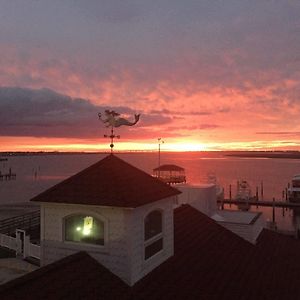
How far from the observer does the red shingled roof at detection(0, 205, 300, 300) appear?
8117 millimetres

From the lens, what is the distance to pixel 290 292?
469 inches

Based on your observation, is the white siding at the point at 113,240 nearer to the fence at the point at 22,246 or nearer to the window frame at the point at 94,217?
the window frame at the point at 94,217

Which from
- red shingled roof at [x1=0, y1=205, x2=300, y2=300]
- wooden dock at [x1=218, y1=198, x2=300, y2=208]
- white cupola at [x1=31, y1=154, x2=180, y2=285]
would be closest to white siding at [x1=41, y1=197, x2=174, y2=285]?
white cupola at [x1=31, y1=154, x2=180, y2=285]

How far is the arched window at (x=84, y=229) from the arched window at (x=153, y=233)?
1.32m

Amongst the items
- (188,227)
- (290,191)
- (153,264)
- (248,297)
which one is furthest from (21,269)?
(290,191)

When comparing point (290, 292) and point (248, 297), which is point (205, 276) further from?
point (290, 292)

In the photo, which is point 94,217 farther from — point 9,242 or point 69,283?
point 9,242

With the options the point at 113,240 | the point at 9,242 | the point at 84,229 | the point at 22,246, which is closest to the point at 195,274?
the point at 113,240

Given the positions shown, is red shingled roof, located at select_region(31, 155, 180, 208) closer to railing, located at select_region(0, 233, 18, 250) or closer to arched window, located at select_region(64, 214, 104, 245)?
arched window, located at select_region(64, 214, 104, 245)

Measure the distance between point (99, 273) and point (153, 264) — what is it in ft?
5.97

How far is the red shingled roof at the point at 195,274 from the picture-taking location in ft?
26.6

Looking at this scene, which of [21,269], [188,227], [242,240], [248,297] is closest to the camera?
[248,297]

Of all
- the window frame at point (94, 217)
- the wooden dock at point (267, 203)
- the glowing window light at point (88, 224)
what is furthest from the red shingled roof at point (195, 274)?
the wooden dock at point (267, 203)

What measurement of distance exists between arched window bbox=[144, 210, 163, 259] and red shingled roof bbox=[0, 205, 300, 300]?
0.55 m
